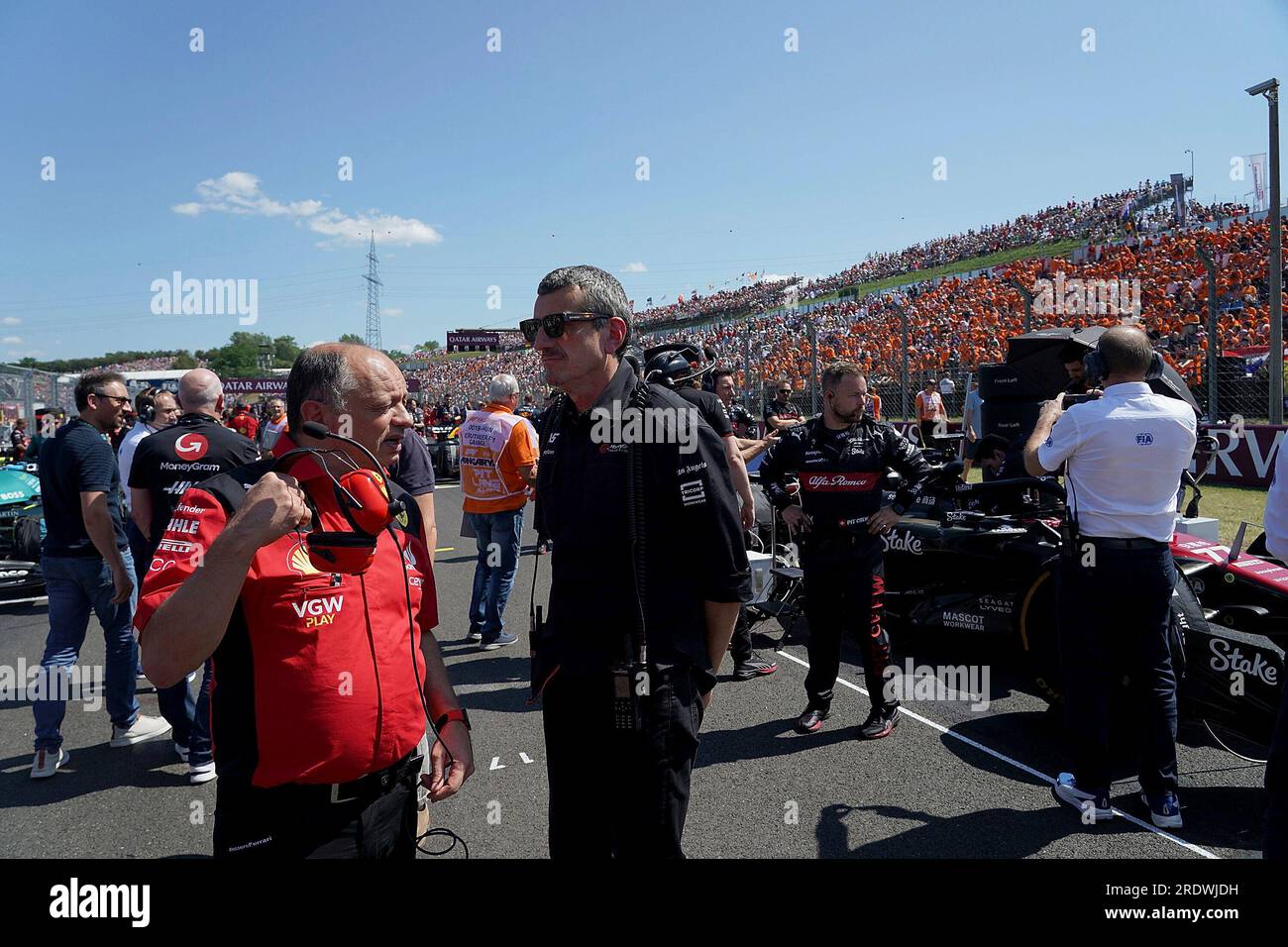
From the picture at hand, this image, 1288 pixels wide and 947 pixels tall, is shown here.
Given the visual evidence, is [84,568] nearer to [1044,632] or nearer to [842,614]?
[842,614]

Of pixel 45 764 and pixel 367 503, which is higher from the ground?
pixel 367 503

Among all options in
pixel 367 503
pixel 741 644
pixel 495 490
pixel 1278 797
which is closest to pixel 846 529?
pixel 741 644

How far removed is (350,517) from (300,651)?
0.31m

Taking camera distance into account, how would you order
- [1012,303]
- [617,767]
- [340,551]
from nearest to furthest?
[340,551] < [617,767] < [1012,303]

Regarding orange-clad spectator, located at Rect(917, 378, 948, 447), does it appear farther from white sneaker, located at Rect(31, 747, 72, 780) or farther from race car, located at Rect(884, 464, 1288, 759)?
white sneaker, located at Rect(31, 747, 72, 780)

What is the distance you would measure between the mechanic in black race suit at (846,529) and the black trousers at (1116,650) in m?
1.05

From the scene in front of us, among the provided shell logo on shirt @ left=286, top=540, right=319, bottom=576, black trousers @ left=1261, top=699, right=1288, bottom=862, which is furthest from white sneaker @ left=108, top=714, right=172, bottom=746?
black trousers @ left=1261, top=699, right=1288, bottom=862

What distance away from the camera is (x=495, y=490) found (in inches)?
246

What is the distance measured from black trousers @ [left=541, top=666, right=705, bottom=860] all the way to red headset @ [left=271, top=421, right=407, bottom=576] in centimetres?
69

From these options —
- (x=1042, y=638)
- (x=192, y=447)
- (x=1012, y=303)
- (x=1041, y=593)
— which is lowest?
(x=1042, y=638)
